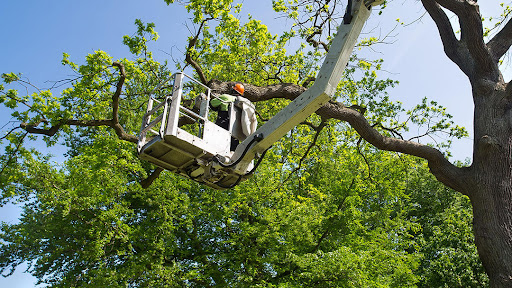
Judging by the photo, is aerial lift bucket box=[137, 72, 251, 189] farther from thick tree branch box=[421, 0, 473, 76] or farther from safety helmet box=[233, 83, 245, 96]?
thick tree branch box=[421, 0, 473, 76]

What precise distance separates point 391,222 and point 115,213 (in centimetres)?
1067

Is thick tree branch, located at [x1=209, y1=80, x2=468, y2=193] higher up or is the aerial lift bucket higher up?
thick tree branch, located at [x1=209, y1=80, x2=468, y2=193]

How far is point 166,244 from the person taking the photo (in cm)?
1670

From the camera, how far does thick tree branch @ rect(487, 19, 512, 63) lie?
8.47 meters

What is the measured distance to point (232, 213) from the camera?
1712 centimetres

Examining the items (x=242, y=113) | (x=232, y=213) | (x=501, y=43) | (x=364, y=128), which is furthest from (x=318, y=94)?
(x=232, y=213)

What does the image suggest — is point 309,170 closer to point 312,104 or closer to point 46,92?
point 46,92

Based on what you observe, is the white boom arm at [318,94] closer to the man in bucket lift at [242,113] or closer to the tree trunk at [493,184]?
the man in bucket lift at [242,113]

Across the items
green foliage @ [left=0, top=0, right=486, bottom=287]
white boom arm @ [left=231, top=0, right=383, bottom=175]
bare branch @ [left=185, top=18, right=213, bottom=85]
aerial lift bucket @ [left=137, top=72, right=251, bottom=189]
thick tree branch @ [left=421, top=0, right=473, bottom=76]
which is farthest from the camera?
green foliage @ [left=0, top=0, right=486, bottom=287]

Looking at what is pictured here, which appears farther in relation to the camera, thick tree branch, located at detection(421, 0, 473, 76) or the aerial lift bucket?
thick tree branch, located at detection(421, 0, 473, 76)

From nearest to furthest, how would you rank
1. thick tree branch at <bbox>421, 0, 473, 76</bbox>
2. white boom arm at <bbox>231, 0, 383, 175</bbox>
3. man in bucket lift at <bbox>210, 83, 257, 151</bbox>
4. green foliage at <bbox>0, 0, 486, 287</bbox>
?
white boom arm at <bbox>231, 0, 383, 175</bbox>
man in bucket lift at <bbox>210, 83, 257, 151</bbox>
thick tree branch at <bbox>421, 0, 473, 76</bbox>
green foliage at <bbox>0, 0, 486, 287</bbox>

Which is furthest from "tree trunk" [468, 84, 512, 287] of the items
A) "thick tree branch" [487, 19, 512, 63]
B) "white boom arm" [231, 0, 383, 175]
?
"white boom arm" [231, 0, 383, 175]

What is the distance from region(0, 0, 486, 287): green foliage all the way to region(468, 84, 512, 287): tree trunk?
4.59 m

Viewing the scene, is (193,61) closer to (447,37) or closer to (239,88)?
(239,88)
